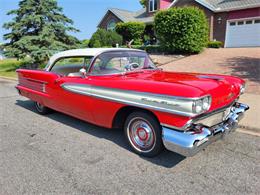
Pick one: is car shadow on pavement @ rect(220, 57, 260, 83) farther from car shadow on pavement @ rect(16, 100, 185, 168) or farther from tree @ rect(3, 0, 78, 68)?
tree @ rect(3, 0, 78, 68)

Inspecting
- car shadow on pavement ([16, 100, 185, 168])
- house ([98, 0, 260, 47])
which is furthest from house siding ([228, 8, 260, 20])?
car shadow on pavement ([16, 100, 185, 168])

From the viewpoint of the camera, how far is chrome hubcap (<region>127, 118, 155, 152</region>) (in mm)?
3346

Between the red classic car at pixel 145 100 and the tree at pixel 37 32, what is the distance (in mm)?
11838

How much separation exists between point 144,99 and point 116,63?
133 cm

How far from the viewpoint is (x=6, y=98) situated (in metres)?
7.88

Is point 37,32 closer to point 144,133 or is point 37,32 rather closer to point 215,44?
point 215,44

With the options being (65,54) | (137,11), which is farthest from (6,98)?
(137,11)

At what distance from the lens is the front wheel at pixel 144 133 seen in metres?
3.22

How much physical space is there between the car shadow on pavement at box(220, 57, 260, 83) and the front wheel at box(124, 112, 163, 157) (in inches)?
268

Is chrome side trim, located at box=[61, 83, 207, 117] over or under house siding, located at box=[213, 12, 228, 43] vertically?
under

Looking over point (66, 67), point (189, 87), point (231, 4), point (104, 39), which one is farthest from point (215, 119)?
point (231, 4)

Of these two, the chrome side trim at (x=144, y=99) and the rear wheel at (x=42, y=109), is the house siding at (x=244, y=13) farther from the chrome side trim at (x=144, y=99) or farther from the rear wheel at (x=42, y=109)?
the chrome side trim at (x=144, y=99)

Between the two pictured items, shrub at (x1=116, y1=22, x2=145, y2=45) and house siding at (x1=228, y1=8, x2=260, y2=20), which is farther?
shrub at (x1=116, y1=22, x2=145, y2=45)

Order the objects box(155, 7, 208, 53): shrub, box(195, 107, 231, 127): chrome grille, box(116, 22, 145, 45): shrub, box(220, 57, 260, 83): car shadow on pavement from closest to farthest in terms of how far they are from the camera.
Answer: box(195, 107, 231, 127): chrome grille < box(220, 57, 260, 83): car shadow on pavement < box(155, 7, 208, 53): shrub < box(116, 22, 145, 45): shrub
